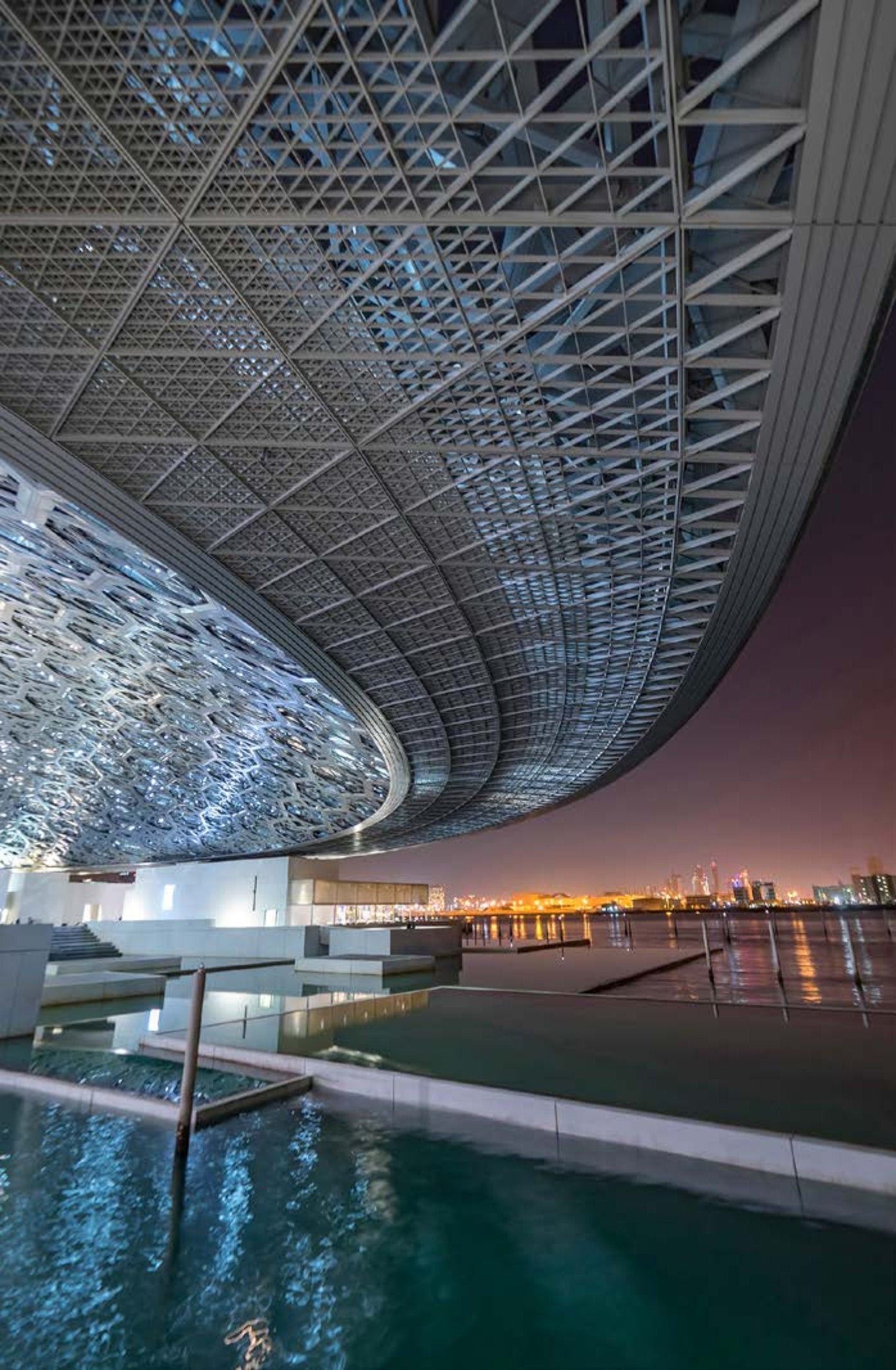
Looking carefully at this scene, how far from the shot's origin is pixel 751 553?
53.3 ft

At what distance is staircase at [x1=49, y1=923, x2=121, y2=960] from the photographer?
3391 cm

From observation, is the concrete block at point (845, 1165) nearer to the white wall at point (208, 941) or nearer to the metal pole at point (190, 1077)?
the metal pole at point (190, 1077)

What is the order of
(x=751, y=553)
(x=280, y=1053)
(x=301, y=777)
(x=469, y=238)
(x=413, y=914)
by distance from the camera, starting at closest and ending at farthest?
1. (x=469, y=238)
2. (x=280, y=1053)
3. (x=751, y=553)
4. (x=301, y=777)
5. (x=413, y=914)

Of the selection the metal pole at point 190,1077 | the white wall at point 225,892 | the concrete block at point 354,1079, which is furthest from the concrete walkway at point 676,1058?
the white wall at point 225,892

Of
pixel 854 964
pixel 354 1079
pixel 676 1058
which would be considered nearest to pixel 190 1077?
pixel 354 1079

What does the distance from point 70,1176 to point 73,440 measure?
11.6 meters

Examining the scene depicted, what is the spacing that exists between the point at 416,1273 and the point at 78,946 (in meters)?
36.5

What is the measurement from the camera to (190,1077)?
786 cm

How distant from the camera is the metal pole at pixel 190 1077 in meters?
7.49

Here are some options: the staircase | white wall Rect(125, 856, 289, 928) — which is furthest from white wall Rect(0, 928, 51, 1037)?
white wall Rect(125, 856, 289, 928)

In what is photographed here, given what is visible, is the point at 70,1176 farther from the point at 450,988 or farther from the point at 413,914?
the point at 413,914

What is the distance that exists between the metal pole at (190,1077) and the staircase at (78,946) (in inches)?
1119

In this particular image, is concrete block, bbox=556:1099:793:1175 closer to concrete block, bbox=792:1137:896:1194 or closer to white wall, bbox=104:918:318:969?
concrete block, bbox=792:1137:896:1194

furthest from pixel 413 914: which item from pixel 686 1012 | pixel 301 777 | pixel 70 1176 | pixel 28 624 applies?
pixel 70 1176
